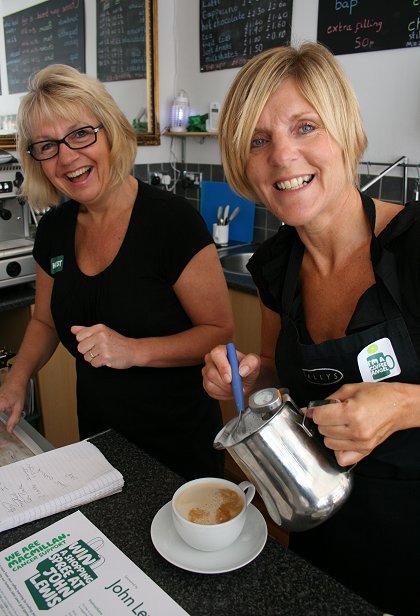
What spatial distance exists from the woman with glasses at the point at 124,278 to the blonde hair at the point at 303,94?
1.29 feet

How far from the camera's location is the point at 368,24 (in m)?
2.12

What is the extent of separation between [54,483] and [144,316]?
474 mm

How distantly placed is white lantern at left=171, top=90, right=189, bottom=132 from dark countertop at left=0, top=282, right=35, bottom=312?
4.34 ft

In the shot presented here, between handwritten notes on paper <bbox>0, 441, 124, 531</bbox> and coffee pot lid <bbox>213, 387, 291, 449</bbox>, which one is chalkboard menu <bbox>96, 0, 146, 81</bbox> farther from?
coffee pot lid <bbox>213, 387, 291, 449</bbox>

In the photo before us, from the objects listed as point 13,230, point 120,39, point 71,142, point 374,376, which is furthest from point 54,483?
point 120,39

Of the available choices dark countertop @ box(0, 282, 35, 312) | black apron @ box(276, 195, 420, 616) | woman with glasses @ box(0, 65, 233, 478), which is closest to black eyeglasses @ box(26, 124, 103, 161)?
woman with glasses @ box(0, 65, 233, 478)

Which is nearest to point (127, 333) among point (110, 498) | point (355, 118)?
point (110, 498)

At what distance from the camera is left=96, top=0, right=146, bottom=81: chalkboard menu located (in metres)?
2.80

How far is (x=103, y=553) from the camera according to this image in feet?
2.49

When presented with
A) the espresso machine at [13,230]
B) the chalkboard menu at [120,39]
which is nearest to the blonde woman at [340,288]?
the espresso machine at [13,230]

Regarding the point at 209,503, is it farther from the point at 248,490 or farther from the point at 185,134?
the point at 185,134

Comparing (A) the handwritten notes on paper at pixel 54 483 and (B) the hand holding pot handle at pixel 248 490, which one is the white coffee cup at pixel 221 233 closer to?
(A) the handwritten notes on paper at pixel 54 483

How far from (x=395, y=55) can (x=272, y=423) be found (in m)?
1.94

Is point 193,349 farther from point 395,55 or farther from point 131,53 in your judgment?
point 131,53
